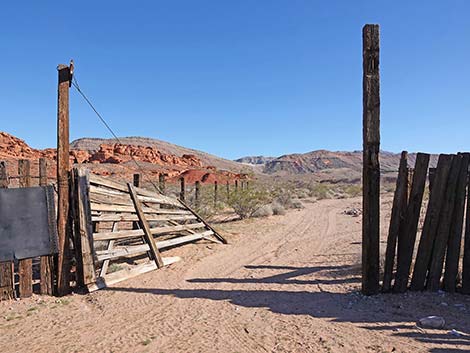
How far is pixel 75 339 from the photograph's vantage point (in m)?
4.51

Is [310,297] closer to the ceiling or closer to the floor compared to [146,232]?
closer to the floor

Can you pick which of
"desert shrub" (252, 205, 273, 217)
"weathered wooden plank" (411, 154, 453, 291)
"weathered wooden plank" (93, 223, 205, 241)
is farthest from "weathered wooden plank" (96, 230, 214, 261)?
"desert shrub" (252, 205, 273, 217)

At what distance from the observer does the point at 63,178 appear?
21.5 feet

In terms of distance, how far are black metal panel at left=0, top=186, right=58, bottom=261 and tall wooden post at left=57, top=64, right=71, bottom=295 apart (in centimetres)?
20

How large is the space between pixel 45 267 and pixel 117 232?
5.29 feet

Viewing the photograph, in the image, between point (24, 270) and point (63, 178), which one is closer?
point (24, 270)

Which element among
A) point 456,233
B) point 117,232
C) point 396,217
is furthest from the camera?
point 117,232

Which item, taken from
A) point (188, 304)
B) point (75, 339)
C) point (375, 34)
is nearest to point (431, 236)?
point (375, 34)

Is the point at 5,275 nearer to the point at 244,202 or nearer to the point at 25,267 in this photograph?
the point at 25,267

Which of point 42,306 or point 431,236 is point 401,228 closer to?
point 431,236

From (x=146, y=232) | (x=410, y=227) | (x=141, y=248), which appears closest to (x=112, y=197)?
(x=146, y=232)

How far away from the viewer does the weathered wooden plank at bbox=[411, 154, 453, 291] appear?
553 centimetres

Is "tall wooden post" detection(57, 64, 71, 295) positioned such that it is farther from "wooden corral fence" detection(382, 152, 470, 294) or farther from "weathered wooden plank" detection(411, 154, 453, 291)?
"weathered wooden plank" detection(411, 154, 453, 291)

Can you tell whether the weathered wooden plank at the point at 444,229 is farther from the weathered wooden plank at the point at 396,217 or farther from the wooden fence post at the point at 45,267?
the wooden fence post at the point at 45,267
